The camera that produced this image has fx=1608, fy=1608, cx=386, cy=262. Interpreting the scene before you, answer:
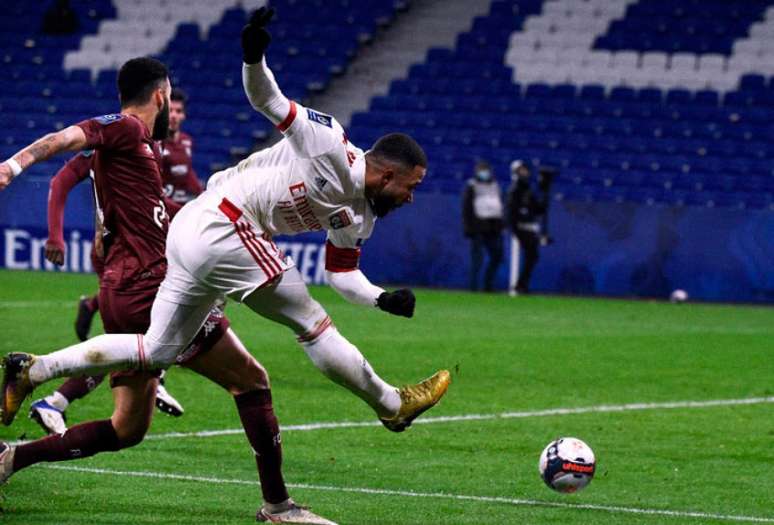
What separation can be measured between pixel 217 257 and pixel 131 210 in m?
0.52

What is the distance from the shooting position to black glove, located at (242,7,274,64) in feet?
21.3

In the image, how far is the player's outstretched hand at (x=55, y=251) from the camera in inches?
356

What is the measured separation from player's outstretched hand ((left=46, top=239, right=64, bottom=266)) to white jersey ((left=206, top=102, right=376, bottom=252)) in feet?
7.35

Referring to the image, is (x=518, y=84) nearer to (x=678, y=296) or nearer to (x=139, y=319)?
(x=678, y=296)

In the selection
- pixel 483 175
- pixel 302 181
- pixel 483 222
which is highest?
pixel 302 181

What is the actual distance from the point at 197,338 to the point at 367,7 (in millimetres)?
26070

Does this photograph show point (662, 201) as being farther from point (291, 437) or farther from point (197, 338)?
point (197, 338)

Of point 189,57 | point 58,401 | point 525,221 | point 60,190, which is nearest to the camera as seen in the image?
point 60,190

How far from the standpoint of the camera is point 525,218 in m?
24.3

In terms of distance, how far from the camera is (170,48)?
32.7 meters

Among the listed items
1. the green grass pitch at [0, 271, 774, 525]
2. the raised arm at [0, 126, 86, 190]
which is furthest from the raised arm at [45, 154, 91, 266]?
the raised arm at [0, 126, 86, 190]

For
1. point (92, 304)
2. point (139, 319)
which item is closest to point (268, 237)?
point (139, 319)

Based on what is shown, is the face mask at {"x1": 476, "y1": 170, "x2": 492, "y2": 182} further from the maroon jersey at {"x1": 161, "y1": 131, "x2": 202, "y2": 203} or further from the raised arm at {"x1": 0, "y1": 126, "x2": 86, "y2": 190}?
the raised arm at {"x1": 0, "y1": 126, "x2": 86, "y2": 190}

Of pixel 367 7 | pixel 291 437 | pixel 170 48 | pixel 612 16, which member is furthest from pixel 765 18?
pixel 291 437
